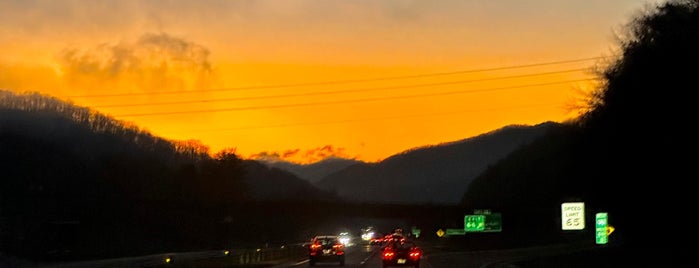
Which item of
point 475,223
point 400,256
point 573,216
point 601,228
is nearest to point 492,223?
point 475,223

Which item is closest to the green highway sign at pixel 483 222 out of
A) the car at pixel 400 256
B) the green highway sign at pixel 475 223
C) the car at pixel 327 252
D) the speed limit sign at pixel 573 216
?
the green highway sign at pixel 475 223

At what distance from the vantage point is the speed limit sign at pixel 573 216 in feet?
122

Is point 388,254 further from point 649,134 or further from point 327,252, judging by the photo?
point 649,134

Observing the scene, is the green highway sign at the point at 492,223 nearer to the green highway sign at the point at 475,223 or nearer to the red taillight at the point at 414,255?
the green highway sign at the point at 475,223

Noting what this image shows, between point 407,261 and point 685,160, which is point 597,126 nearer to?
point 685,160

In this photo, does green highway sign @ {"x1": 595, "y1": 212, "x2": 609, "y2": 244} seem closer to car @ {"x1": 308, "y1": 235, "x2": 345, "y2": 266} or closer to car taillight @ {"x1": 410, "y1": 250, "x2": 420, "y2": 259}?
car taillight @ {"x1": 410, "y1": 250, "x2": 420, "y2": 259}

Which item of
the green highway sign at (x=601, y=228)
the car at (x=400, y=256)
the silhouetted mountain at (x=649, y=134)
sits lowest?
the car at (x=400, y=256)

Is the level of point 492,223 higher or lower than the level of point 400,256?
higher

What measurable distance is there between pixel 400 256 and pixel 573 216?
606 inches

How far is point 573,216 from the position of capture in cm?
3728

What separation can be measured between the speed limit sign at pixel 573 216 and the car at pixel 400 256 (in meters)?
14.7

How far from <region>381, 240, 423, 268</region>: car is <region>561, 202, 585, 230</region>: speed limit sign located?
14.7 metres

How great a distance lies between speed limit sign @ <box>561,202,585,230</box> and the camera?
37094mm

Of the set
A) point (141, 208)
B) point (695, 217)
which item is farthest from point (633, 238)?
point (141, 208)
